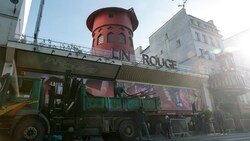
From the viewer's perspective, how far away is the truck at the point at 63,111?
7.25 m

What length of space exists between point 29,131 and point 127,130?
15.4ft

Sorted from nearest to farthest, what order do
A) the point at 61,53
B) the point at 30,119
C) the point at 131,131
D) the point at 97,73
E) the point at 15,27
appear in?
1. the point at 30,119
2. the point at 131,131
3. the point at 15,27
4. the point at 61,53
5. the point at 97,73

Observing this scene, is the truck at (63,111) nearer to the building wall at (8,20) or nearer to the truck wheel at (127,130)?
the truck wheel at (127,130)

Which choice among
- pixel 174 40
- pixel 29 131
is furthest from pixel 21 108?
pixel 174 40

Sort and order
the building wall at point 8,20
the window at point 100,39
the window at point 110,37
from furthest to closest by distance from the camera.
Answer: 1. the window at point 100,39
2. the window at point 110,37
3. the building wall at point 8,20

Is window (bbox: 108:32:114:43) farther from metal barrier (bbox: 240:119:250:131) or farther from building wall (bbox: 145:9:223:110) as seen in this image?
metal barrier (bbox: 240:119:250:131)

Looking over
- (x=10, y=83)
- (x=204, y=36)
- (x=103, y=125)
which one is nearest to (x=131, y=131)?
(x=103, y=125)

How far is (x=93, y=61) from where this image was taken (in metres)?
19.1

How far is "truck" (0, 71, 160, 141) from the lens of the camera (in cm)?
725

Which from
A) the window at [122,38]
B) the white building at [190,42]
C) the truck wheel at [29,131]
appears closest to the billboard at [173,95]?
the white building at [190,42]

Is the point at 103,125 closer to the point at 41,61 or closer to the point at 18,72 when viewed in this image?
the point at 41,61

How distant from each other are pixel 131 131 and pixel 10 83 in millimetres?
6154

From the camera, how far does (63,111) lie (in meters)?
8.86

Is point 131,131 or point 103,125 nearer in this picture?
point 103,125
